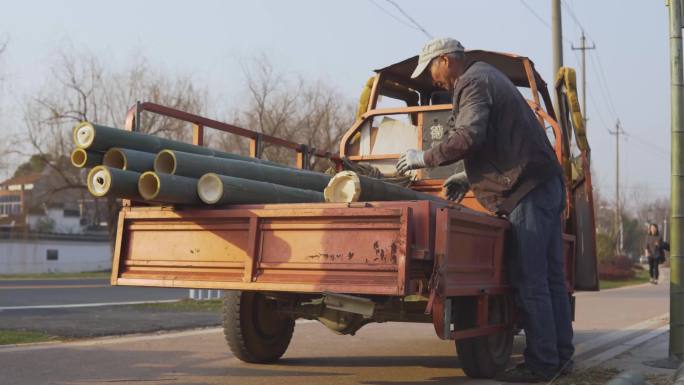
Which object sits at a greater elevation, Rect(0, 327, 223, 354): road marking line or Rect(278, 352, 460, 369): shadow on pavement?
Rect(0, 327, 223, 354): road marking line

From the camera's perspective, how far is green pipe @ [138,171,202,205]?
490cm

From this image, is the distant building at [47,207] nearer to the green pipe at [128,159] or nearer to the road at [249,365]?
the road at [249,365]

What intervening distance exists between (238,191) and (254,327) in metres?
2.22

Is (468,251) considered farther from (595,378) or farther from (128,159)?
(128,159)

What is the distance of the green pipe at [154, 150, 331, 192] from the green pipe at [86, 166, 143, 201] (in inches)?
7.4

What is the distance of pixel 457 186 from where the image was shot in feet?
21.4

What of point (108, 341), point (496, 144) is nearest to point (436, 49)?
point (496, 144)

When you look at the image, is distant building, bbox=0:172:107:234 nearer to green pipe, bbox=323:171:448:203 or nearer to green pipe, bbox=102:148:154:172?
green pipe, bbox=102:148:154:172

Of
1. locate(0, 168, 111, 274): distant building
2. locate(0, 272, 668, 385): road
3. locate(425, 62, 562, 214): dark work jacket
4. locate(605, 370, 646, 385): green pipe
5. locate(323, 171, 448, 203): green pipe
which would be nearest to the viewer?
locate(605, 370, 646, 385): green pipe

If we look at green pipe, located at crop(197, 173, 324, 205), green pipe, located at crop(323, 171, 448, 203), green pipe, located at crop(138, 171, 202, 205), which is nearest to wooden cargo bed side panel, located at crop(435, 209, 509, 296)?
green pipe, located at crop(323, 171, 448, 203)

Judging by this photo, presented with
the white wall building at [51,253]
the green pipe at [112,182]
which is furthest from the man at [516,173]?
the white wall building at [51,253]

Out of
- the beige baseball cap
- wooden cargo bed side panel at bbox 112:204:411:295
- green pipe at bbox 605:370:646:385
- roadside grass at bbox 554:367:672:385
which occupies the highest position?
the beige baseball cap

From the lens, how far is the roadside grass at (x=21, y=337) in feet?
27.3

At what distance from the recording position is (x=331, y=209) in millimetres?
4934
